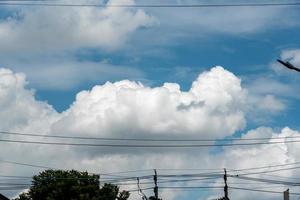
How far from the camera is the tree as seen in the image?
261 ft

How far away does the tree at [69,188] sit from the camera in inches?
3127

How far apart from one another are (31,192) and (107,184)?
29.5 feet

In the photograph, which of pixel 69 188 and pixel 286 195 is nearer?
pixel 286 195

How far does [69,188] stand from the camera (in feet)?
264

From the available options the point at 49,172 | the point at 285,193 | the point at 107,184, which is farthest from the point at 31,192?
the point at 285,193

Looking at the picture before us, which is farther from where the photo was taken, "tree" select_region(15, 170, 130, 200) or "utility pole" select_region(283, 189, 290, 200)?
"tree" select_region(15, 170, 130, 200)

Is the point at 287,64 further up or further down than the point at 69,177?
further down

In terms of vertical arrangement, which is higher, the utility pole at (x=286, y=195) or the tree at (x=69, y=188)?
the tree at (x=69, y=188)

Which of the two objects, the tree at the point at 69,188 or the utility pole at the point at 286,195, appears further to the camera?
the tree at the point at 69,188

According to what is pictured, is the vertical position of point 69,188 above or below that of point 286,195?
above

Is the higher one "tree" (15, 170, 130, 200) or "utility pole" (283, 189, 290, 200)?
"tree" (15, 170, 130, 200)

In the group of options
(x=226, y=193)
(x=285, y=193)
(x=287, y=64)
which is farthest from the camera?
(x=226, y=193)

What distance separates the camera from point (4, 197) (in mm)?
73000

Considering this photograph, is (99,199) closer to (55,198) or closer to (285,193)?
(55,198)
